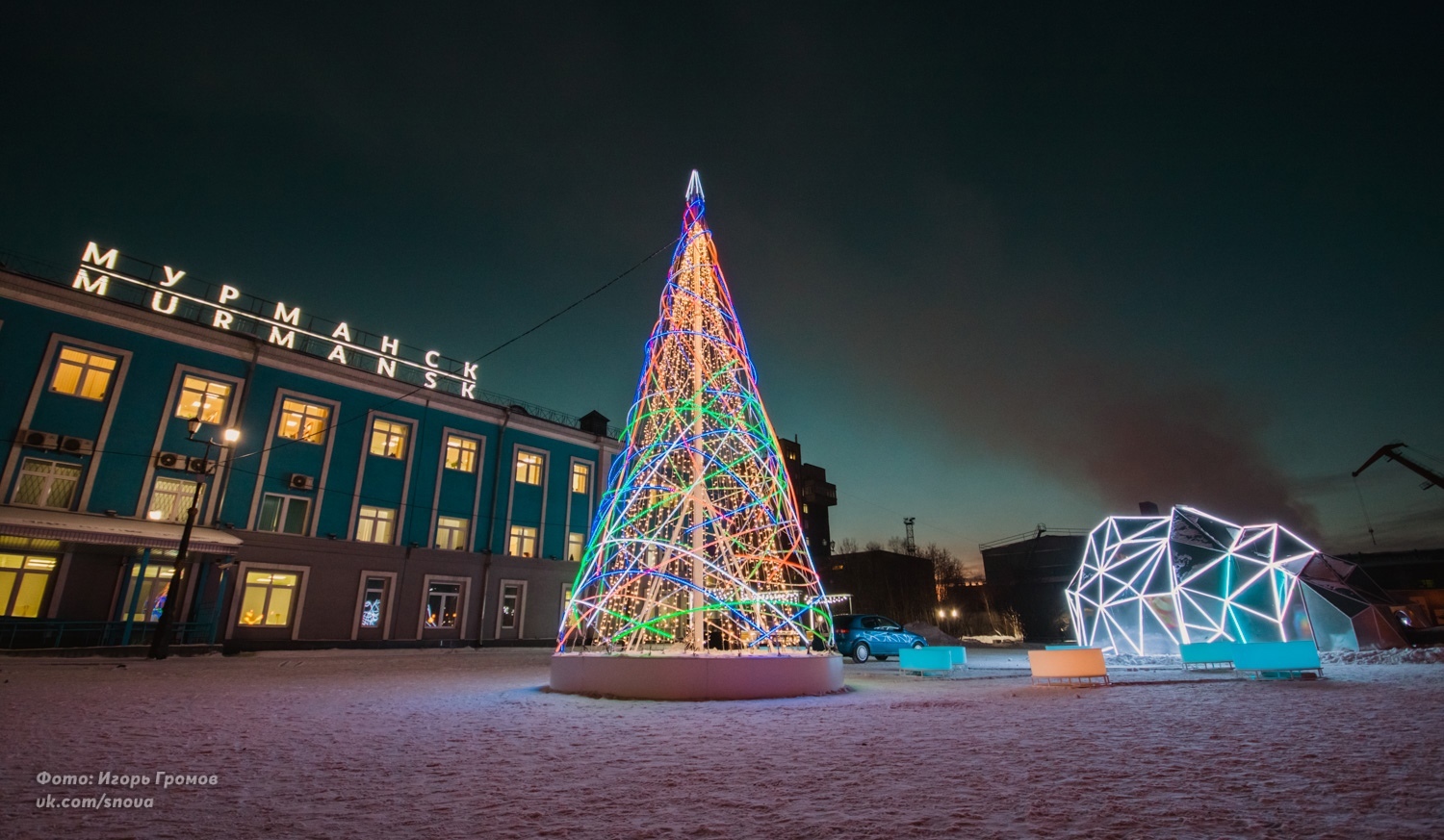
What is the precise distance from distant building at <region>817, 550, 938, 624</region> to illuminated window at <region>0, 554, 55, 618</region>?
4853 cm

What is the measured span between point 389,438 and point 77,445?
9.05 metres

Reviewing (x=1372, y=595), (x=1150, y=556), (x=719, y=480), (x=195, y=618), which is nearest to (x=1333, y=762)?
(x=719, y=480)

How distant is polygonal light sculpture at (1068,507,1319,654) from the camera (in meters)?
17.4

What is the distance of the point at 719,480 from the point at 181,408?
19969 millimetres

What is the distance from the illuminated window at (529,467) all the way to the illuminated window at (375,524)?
5.92 metres

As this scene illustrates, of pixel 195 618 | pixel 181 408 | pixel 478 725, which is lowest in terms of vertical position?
pixel 478 725

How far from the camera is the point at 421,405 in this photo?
2700 cm

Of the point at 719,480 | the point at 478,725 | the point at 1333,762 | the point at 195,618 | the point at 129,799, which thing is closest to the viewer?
the point at 129,799

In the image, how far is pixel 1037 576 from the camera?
5094 cm

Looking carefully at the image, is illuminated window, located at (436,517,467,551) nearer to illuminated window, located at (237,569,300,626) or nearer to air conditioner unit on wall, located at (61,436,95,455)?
illuminated window, located at (237,569,300,626)

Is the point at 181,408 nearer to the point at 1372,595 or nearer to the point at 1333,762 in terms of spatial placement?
the point at 1333,762

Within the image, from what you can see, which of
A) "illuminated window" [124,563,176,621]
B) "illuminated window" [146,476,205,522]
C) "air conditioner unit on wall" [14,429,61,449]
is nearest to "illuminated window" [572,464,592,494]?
"illuminated window" [146,476,205,522]

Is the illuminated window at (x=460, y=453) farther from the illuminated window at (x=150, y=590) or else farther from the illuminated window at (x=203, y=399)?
the illuminated window at (x=150, y=590)

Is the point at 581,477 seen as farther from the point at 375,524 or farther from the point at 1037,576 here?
the point at 1037,576
